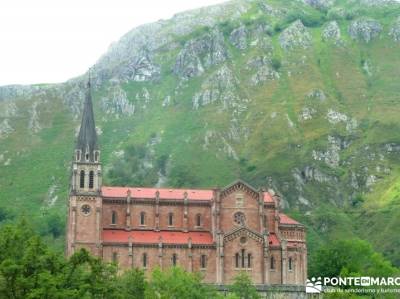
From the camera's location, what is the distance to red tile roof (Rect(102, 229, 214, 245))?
137 meters

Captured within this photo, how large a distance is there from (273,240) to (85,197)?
1222 inches

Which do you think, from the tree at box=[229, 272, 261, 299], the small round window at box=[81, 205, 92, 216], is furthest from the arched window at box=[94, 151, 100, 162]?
the tree at box=[229, 272, 261, 299]

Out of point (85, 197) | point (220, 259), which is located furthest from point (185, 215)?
point (85, 197)

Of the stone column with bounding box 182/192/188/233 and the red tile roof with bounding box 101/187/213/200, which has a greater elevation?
the red tile roof with bounding box 101/187/213/200

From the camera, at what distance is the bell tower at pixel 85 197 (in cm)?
13600

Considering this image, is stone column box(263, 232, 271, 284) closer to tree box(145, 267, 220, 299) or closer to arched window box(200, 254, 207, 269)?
arched window box(200, 254, 207, 269)

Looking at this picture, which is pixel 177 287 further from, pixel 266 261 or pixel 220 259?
pixel 266 261

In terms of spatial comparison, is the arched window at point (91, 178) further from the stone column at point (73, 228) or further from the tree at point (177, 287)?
the tree at point (177, 287)

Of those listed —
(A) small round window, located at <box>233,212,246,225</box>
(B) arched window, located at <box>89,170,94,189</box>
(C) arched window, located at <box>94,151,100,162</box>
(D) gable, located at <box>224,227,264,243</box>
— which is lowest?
(D) gable, located at <box>224,227,264,243</box>

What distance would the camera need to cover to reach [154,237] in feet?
458

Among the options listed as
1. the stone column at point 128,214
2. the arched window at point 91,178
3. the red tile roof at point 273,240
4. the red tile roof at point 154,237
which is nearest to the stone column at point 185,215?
the red tile roof at point 154,237

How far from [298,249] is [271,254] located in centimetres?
532

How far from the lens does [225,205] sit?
467 ft

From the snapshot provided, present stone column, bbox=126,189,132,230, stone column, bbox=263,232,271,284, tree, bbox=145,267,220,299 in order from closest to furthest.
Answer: tree, bbox=145,267,220,299, stone column, bbox=263,232,271,284, stone column, bbox=126,189,132,230
